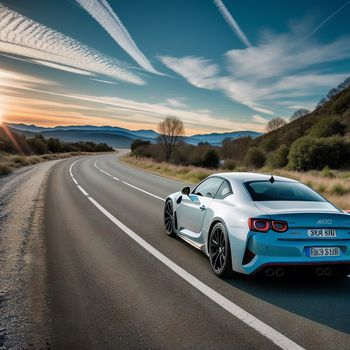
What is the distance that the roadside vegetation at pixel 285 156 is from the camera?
974 inches

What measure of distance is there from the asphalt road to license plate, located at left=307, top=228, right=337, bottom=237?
2.44 ft

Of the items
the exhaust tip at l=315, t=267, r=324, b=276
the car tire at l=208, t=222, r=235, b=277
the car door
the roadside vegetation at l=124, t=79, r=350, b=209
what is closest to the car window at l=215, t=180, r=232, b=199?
the car door

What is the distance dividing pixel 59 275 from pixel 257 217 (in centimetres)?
290

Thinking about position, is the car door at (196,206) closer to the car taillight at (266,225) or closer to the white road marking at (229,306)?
the white road marking at (229,306)

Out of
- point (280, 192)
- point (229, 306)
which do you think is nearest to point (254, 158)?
point (280, 192)

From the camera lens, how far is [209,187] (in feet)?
21.8

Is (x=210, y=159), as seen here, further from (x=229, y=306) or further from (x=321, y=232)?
(x=229, y=306)

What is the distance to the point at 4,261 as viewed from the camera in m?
6.12

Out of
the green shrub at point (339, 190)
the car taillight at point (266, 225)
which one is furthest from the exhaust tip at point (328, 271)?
the green shrub at point (339, 190)

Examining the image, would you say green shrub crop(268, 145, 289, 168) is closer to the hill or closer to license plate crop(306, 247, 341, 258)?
the hill

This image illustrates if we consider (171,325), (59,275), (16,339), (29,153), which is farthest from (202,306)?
(29,153)

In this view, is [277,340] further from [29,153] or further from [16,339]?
[29,153]

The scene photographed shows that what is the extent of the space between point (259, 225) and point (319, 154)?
4283cm

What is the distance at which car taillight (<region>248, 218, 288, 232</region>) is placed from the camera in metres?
4.66
